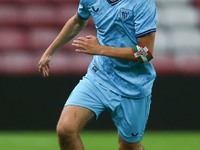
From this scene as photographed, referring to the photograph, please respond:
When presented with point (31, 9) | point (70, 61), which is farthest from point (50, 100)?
point (31, 9)

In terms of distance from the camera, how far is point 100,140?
18.5ft

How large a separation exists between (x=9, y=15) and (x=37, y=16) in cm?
53

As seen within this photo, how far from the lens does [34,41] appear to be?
7.49m

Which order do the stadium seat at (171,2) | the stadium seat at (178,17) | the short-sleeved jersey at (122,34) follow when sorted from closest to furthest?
1. the short-sleeved jersey at (122,34)
2. the stadium seat at (178,17)
3. the stadium seat at (171,2)

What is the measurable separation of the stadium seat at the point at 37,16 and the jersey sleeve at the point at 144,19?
5.05 meters

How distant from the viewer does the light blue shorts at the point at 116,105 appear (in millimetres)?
3123

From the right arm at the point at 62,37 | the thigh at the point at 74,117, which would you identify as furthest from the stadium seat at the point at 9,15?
the thigh at the point at 74,117

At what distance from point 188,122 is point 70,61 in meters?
2.19

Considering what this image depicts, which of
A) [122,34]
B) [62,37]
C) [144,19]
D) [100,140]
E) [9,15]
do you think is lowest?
[100,140]

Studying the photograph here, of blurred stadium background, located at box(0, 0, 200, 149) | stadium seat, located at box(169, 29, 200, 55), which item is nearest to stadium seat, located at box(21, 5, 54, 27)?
blurred stadium background, located at box(0, 0, 200, 149)

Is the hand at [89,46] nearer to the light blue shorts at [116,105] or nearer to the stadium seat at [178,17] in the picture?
the light blue shorts at [116,105]

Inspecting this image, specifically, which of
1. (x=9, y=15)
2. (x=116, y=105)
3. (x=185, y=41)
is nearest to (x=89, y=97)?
(x=116, y=105)

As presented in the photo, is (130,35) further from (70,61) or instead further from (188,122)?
(70,61)

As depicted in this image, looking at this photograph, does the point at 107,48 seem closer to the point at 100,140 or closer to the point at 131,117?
the point at 131,117
